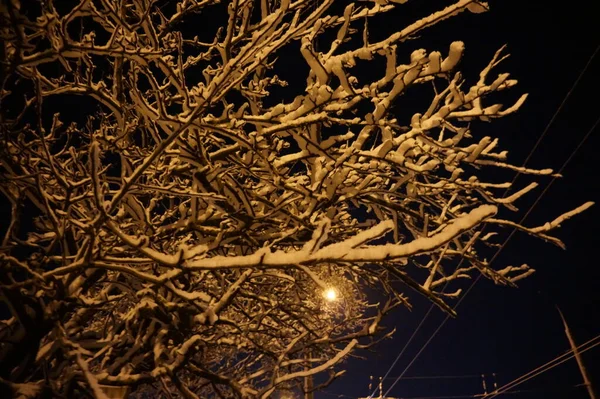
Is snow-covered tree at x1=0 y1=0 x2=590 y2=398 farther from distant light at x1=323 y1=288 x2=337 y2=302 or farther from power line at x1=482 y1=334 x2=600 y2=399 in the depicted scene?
power line at x1=482 y1=334 x2=600 y2=399

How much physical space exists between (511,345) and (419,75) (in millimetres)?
97662

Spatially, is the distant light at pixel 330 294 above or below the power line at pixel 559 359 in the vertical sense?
below

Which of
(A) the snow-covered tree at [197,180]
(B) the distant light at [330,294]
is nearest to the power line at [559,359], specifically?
(B) the distant light at [330,294]

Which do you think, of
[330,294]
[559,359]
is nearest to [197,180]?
[330,294]

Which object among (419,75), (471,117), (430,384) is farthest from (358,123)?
(430,384)

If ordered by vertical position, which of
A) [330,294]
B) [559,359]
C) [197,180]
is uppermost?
[559,359]

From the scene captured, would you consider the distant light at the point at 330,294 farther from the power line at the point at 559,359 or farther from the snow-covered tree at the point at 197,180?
the power line at the point at 559,359

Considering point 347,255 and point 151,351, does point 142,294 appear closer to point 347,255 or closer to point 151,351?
point 151,351

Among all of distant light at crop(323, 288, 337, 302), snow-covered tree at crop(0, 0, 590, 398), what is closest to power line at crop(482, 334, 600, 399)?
distant light at crop(323, 288, 337, 302)

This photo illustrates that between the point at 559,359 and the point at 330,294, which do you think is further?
the point at 559,359

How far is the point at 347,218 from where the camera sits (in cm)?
358

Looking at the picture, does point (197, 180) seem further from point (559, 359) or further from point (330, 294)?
point (559, 359)

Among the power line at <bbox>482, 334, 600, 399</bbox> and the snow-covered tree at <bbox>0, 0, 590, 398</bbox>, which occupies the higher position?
the power line at <bbox>482, 334, 600, 399</bbox>

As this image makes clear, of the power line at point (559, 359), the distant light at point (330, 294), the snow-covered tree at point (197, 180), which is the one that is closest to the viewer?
the snow-covered tree at point (197, 180)
